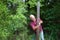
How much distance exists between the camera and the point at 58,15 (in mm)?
12039

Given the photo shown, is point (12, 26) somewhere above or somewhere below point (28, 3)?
below

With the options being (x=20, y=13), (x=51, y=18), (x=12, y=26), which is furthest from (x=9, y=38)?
(x=51, y=18)

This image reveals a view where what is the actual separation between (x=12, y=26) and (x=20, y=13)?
0.80 metres

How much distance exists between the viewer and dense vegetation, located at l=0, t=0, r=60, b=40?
9820 millimetres

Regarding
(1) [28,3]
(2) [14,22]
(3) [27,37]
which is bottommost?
(3) [27,37]

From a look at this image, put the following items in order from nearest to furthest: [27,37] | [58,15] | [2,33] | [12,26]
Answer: [2,33]
[12,26]
[27,37]
[58,15]

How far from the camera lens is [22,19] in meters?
9.91

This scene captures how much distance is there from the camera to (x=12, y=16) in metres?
9.92

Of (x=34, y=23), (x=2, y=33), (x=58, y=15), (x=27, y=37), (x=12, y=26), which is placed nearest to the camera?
(x=34, y=23)

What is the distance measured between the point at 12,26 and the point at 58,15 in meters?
2.59

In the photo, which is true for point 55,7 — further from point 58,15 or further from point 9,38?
point 9,38

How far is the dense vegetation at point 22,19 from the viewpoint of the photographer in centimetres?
982

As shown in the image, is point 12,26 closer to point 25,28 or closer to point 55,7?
point 25,28

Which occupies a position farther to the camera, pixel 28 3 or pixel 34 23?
pixel 28 3
